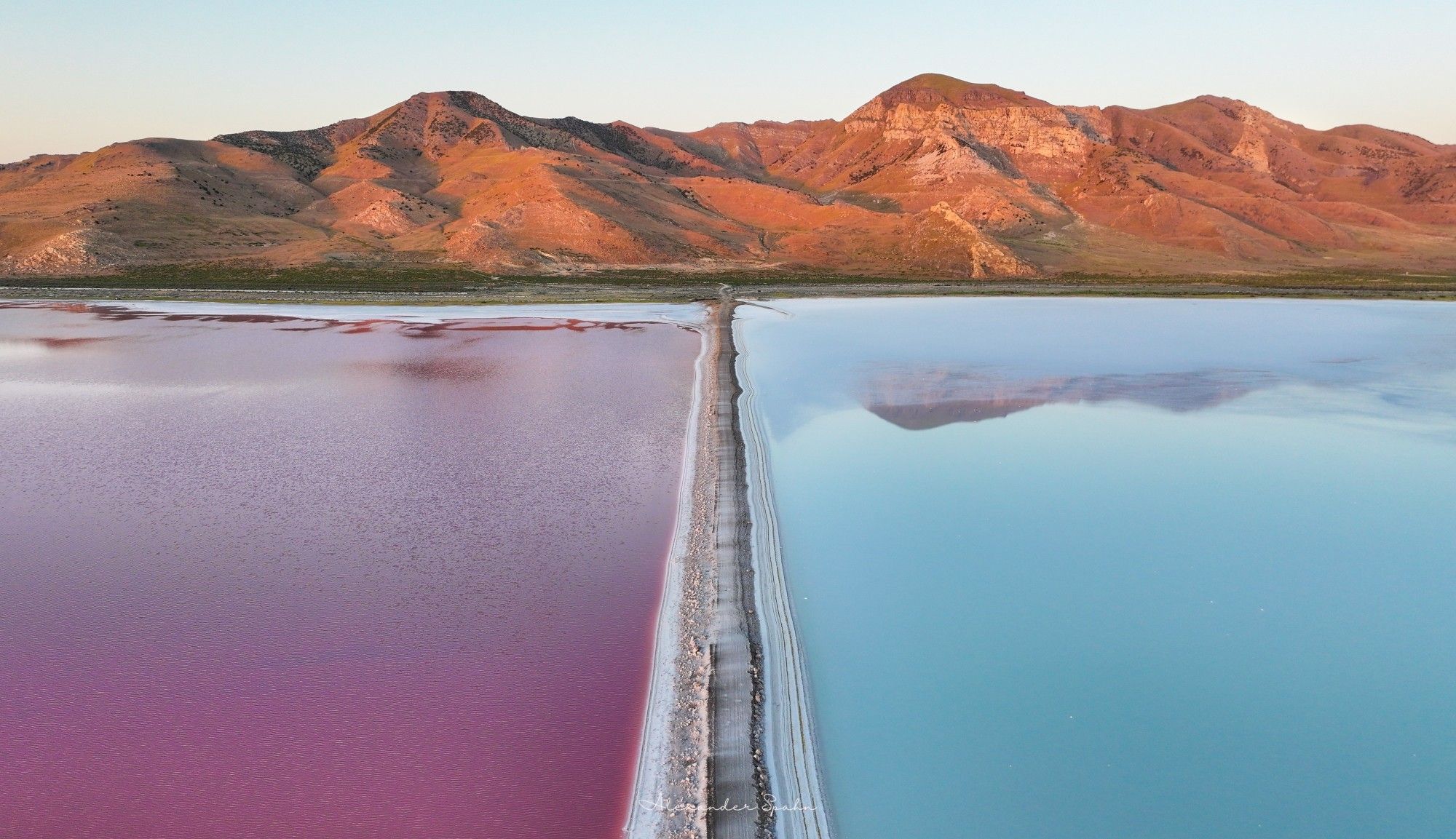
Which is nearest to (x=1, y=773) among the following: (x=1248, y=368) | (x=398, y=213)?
(x=1248, y=368)

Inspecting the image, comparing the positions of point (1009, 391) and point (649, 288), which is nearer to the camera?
point (1009, 391)

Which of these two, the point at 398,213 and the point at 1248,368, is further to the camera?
the point at 398,213

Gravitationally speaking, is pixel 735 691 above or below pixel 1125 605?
below

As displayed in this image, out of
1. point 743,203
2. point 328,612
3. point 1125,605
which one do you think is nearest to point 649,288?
point 328,612

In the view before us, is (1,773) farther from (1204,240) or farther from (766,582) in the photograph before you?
(1204,240)

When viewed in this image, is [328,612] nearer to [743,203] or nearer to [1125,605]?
[1125,605]

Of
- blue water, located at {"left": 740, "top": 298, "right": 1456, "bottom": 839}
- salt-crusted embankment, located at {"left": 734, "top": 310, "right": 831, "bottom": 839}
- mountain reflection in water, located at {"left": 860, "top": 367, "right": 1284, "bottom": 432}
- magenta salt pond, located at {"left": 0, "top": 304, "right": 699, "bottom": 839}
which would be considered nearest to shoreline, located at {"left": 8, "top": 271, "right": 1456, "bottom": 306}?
mountain reflection in water, located at {"left": 860, "top": 367, "right": 1284, "bottom": 432}
